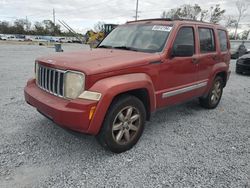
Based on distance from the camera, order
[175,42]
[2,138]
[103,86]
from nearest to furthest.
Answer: [103,86] → [2,138] → [175,42]

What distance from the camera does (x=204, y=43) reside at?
4879mm

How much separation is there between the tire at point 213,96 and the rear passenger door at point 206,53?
0.51m

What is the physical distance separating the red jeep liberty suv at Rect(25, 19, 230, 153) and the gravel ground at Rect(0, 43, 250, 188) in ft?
1.31

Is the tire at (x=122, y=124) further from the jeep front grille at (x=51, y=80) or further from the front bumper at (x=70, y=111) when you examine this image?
the jeep front grille at (x=51, y=80)

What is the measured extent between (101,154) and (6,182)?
Result: 4.04ft

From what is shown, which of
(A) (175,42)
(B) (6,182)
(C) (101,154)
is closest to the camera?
(B) (6,182)

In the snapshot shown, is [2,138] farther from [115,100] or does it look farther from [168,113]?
[168,113]

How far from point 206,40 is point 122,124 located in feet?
9.48

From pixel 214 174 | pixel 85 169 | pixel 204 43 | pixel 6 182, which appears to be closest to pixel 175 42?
pixel 204 43

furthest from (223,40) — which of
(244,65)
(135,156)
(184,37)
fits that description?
(244,65)

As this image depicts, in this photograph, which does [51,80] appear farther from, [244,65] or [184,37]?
[244,65]

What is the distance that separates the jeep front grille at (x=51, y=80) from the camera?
3.12m

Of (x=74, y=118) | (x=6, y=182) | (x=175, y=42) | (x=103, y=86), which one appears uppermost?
(x=175, y=42)

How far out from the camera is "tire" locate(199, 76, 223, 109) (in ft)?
17.8
